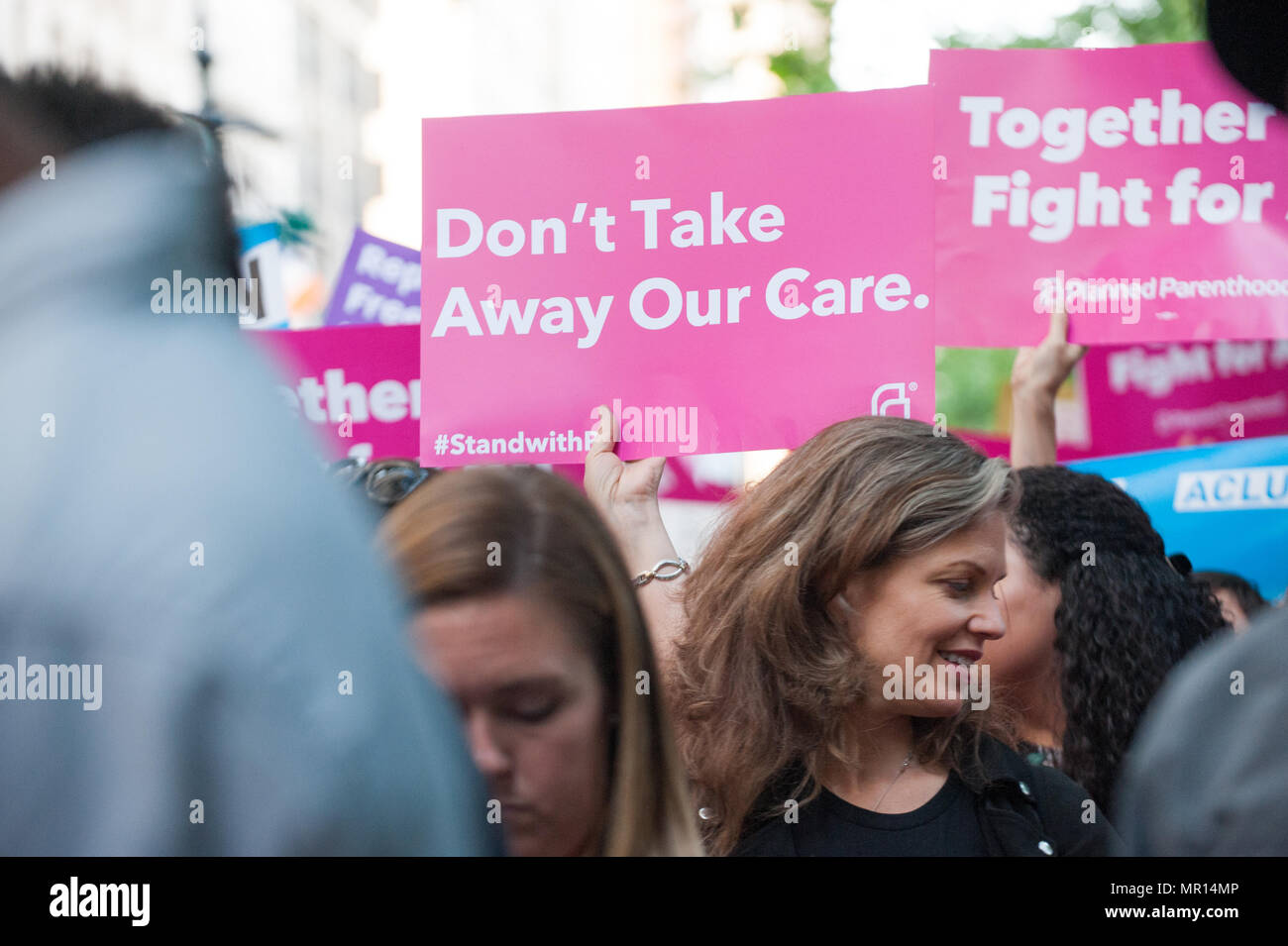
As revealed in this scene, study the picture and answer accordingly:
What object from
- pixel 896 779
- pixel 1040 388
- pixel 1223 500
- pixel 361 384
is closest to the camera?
pixel 896 779

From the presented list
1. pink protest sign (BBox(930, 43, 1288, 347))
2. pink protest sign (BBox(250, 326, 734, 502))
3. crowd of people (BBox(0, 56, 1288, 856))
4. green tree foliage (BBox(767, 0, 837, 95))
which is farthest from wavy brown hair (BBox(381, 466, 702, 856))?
green tree foliage (BBox(767, 0, 837, 95))

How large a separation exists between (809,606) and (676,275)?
0.84 m

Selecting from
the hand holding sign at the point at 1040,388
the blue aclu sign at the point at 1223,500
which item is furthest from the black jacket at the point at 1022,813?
the blue aclu sign at the point at 1223,500

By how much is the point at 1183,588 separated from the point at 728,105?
148 centimetres

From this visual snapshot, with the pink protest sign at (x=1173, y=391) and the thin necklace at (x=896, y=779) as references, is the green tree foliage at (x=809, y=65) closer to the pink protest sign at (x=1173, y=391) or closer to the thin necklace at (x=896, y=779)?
the pink protest sign at (x=1173, y=391)

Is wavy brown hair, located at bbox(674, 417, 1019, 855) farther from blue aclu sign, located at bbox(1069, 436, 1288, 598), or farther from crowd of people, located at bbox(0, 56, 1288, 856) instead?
blue aclu sign, located at bbox(1069, 436, 1288, 598)

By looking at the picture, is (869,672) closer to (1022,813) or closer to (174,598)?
(1022,813)

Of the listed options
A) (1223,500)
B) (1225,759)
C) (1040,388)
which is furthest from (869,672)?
(1223,500)

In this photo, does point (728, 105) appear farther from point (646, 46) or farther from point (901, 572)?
point (646, 46)

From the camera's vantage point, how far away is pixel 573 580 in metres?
2.51

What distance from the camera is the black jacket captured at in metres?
2.52

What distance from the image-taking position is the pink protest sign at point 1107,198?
10.2 feet

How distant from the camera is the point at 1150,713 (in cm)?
296
